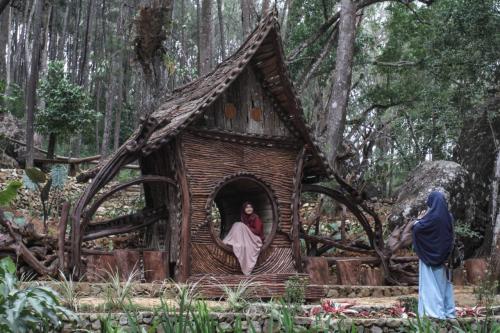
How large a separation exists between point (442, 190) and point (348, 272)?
169 inches

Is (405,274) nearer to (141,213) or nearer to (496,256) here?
(496,256)

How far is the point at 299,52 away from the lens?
18.6 m

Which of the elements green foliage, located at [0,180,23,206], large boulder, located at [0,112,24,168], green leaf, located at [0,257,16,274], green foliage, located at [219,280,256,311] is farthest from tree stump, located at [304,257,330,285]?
large boulder, located at [0,112,24,168]

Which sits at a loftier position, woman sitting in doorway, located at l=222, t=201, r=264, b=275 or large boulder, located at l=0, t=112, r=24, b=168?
large boulder, located at l=0, t=112, r=24, b=168

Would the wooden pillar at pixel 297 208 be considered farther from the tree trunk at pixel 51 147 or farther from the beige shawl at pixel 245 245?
the tree trunk at pixel 51 147

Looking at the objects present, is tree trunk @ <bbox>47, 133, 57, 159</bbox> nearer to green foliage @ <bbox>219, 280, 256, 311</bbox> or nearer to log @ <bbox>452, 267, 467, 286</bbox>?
green foliage @ <bbox>219, 280, 256, 311</bbox>

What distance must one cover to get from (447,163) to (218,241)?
293 inches

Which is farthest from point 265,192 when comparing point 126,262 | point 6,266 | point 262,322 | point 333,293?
point 6,266

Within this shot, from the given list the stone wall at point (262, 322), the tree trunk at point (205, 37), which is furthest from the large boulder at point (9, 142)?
the stone wall at point (262, 322)

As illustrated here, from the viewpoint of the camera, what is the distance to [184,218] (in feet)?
29.2

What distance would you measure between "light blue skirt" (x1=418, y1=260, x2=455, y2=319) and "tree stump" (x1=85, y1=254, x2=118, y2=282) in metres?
4.13

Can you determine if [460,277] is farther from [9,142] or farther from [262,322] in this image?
[9,142]

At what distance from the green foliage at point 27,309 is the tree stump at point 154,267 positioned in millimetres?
3246

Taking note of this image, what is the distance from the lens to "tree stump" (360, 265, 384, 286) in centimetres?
1066
